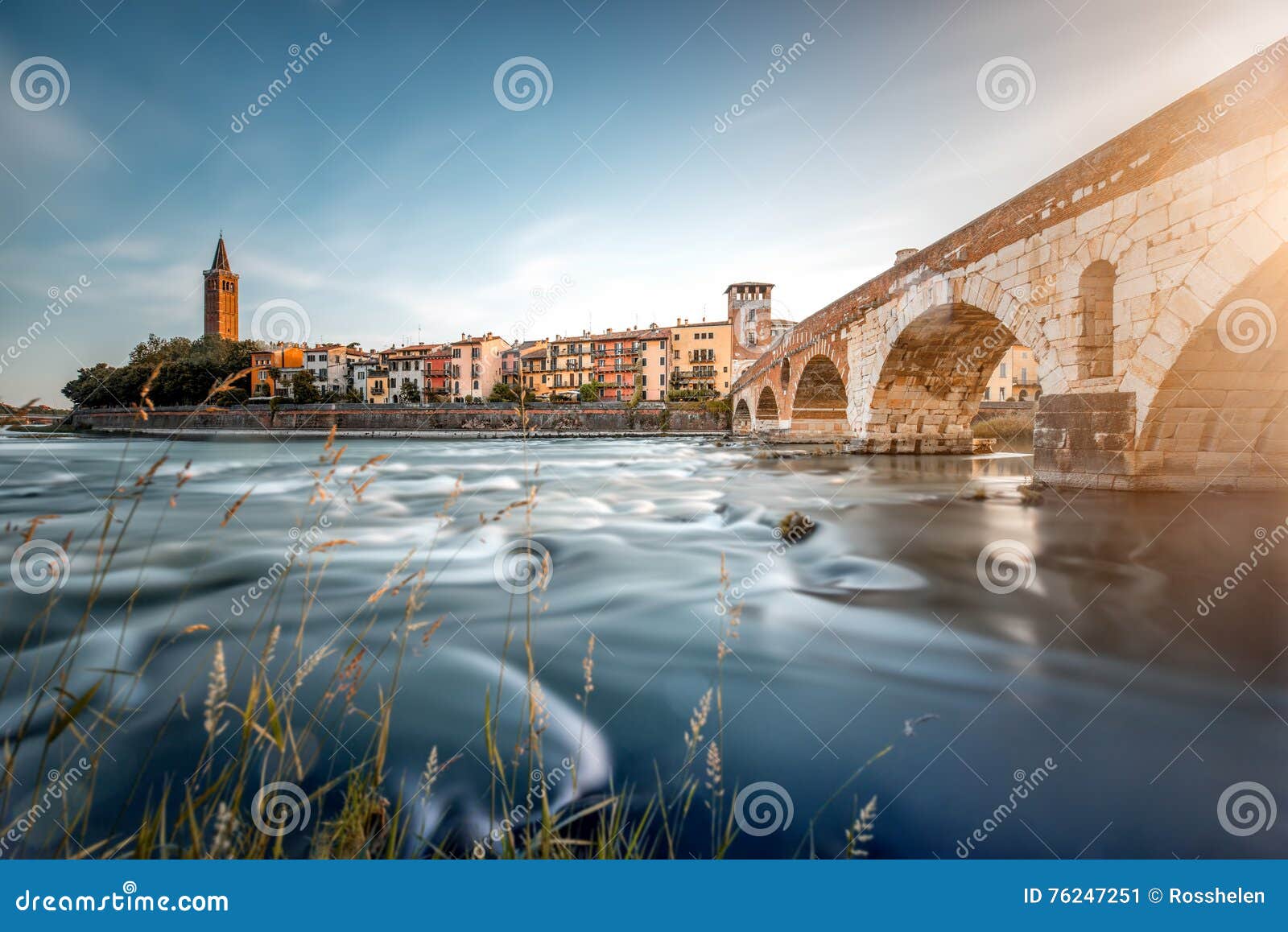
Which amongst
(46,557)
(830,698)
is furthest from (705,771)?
(46,557)

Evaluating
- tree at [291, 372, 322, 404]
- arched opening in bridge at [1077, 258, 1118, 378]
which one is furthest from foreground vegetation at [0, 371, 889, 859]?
tree at [291, 372, 322, 404]

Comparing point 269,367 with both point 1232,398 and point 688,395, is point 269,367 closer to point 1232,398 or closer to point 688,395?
point 1232,398

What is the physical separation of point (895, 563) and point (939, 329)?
9624mm

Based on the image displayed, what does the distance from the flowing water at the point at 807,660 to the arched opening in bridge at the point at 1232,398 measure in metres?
0.79

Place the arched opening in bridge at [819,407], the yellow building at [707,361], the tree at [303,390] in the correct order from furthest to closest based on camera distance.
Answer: the yellow building at [707,361] → the tree at [303,390] → the arched opening in bridge at [819,407]

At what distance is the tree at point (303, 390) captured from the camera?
152 ft

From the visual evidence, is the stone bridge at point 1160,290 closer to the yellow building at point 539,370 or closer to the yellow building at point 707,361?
the yellow building at point 707,361

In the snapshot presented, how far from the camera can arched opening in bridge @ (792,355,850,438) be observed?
72.4ft

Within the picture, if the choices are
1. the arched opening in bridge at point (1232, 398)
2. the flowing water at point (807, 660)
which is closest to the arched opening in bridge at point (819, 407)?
the arched opening in bridge at point (1232, 398)

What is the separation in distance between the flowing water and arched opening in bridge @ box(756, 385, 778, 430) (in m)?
21.9

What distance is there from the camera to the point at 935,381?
49.9 ft

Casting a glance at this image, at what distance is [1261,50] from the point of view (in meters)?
5.16

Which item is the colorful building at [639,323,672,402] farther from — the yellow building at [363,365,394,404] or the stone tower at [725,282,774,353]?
the yellow building at [363,365,394,404]
